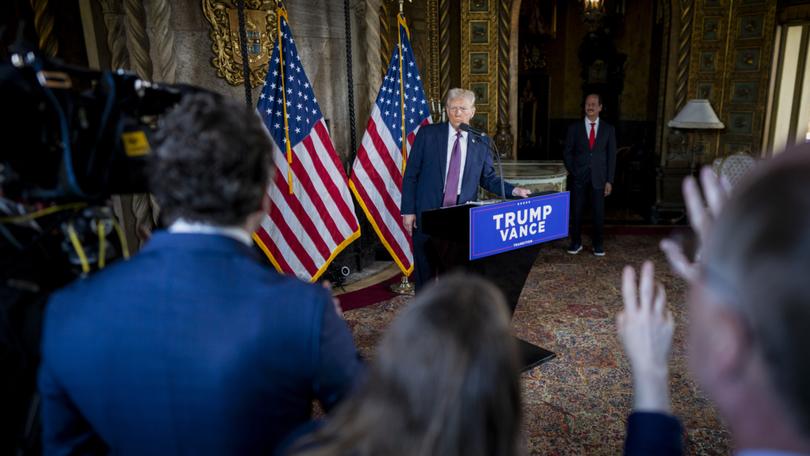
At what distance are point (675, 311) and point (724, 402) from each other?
3.65m

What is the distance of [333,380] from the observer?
0.93m

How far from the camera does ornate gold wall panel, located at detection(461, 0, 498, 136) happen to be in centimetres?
604

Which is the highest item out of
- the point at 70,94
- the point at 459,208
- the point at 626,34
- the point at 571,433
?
the point at 626,34

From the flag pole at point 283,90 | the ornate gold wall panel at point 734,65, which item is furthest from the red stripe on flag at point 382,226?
the ornate gold wall panel at point 734,65

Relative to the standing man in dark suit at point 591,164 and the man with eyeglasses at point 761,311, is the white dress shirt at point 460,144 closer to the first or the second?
the standing man in dark suit at point 591,164

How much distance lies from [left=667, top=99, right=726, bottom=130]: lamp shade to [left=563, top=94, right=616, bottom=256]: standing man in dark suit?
3.60ft

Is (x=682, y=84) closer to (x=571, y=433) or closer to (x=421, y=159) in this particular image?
(x=421, y=159)

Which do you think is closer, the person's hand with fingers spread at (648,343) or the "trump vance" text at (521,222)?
the person's hand with fingers spread at (648,343)

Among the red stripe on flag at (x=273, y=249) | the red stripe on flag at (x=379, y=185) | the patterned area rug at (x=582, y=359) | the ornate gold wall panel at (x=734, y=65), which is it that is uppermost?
the ornate gold wall panel at (x=734, y=65)

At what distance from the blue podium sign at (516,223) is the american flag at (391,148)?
1.72 metres

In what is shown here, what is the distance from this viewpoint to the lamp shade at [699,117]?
18.2 ft

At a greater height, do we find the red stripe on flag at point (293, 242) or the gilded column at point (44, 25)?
the gilded column at point (44, 25)

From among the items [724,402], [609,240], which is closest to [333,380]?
[724,402]

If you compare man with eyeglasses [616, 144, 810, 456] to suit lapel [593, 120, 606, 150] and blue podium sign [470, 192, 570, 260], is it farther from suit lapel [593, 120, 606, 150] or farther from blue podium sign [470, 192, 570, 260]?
suit lapel [593, 120, 606, 150]
